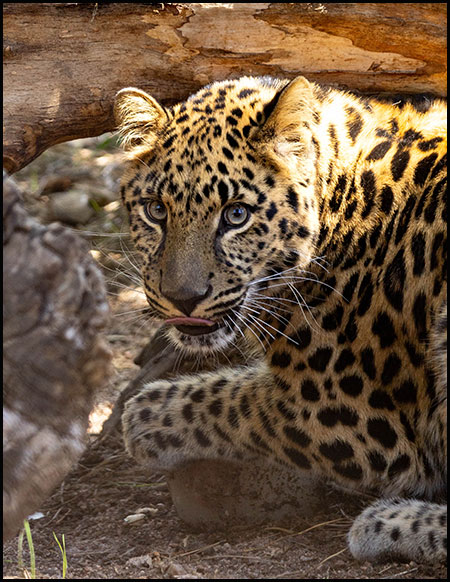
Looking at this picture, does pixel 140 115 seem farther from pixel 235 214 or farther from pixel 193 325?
pixel 193 325

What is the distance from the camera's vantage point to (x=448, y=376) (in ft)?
16.5

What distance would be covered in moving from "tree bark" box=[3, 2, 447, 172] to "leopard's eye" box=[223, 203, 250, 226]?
1.49 m

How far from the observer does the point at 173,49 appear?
6.16 metres

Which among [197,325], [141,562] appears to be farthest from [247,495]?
[197,325]

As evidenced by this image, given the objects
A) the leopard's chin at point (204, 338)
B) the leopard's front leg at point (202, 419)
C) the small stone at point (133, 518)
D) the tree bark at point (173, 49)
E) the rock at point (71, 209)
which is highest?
the tree bark at point (173, 49)

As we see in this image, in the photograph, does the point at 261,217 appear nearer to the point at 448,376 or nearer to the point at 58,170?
the point at 448,376

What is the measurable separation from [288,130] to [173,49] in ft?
4.61

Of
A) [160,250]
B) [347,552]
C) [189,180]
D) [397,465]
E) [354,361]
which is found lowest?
[347,552]

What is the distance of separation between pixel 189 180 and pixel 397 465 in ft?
7.04

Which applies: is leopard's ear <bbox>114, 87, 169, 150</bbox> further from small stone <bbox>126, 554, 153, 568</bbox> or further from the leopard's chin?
small stone <bbox>126, 554, 153, 568</bbox>

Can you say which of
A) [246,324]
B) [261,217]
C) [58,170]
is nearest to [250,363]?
[246,324]

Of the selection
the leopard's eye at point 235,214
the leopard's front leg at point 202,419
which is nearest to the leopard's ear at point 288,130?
the leopard's eye at point 235,214

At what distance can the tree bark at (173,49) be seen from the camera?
594 cm

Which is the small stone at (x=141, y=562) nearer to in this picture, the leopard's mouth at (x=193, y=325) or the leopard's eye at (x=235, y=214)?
the leopard's mouth at (x=193, y=325)
